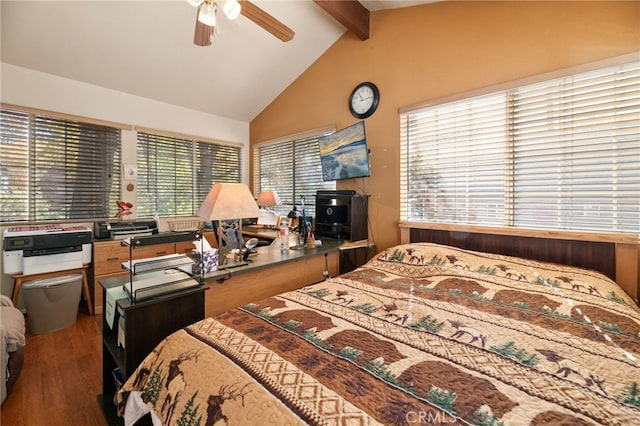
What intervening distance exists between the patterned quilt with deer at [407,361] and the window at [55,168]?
115 inches

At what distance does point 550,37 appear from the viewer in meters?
2.04

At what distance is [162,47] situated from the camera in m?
2.94

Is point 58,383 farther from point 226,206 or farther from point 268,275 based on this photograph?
point 226,206

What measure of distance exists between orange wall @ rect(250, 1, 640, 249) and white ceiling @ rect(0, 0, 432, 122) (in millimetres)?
349

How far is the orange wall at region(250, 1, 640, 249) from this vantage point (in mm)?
1906

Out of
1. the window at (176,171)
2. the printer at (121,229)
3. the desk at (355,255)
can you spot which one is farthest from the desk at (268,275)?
the window at (176,171)

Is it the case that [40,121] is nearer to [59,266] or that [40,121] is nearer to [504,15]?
[59,266]

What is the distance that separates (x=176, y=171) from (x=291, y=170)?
170 cm

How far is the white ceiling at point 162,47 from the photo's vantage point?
2461 millimetres

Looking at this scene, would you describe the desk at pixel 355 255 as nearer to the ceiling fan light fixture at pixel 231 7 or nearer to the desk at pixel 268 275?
the desk at pixel 268 275

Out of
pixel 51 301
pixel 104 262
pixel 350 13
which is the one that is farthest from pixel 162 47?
pixel 51 301

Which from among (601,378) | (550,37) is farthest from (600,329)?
(550,37)

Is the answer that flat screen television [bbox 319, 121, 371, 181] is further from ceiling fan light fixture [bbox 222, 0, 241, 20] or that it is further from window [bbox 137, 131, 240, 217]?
window [bbox 137, 131, 240, 217]

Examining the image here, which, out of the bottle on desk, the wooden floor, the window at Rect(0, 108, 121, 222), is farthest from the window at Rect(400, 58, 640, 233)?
the window at Rect(0, 108, 121, 222)
